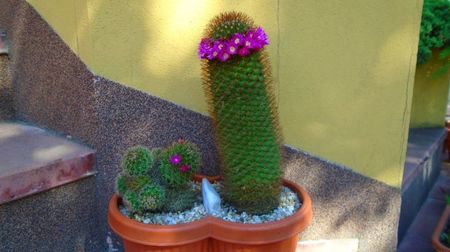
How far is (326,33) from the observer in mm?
2215

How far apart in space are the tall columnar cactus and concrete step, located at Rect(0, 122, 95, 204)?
64 centimetres

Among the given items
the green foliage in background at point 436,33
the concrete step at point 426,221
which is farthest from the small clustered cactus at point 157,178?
the green foliage in background at point 436,33

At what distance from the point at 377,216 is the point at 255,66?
1316 millimetres

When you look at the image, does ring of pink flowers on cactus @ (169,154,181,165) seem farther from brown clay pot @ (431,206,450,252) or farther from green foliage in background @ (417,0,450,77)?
green foliage in background @ (417,0,450,77)

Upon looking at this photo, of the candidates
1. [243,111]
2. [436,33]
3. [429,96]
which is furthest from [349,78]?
[429,96]

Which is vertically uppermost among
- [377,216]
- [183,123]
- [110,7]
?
[110,7]

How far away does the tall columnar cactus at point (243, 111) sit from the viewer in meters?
1.71

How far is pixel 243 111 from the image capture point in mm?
1741

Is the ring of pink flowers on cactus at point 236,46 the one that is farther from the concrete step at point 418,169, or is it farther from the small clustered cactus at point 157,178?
the concrete step at point 418,169

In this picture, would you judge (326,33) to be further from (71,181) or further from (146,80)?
(71,181)

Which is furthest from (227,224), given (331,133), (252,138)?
(331,133)

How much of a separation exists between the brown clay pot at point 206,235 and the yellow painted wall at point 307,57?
2.04 ft

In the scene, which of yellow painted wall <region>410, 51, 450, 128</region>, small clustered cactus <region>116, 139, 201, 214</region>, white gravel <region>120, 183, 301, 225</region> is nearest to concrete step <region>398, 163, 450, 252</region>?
yellow painted wall <region>410, 51, 450, 128</region>

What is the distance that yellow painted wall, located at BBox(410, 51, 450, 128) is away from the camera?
3.97 meters
